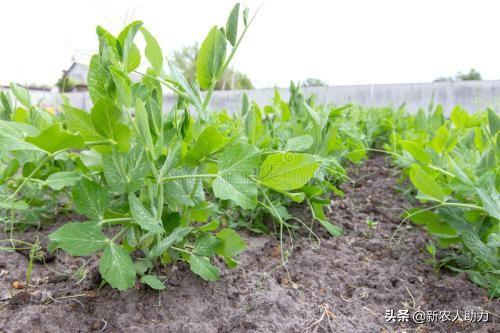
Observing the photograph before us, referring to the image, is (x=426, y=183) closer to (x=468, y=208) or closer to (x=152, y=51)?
(x=468, y=208)

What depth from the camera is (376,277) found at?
44.5 inches

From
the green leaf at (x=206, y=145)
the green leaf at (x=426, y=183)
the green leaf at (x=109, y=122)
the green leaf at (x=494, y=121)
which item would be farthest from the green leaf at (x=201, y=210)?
the green leaf at (x=494, y=121)

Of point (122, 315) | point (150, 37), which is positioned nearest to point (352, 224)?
point (122, 315)

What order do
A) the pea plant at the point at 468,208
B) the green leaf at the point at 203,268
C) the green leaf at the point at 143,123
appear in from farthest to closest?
the pea plant at the point at 468,208, the green leaf at the point at 203,268, the green leaf at the point at 143,123

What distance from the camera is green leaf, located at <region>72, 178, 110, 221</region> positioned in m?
0.75

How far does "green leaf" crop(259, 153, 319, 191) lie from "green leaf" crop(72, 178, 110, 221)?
12.4 inches

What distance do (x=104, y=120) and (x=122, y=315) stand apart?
41 cm

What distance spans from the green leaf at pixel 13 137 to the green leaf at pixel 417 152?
105cm

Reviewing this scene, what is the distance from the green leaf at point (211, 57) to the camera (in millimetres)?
778

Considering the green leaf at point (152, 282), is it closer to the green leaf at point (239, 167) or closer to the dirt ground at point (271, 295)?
the dirt ground at point (271, 295)

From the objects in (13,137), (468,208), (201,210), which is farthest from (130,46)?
(468,208)

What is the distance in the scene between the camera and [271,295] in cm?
94

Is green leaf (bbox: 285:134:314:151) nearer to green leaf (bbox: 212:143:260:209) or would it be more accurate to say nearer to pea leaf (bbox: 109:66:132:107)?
green leaf (bbox: 212:143:260:209)

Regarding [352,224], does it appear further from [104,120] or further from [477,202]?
[104,120]
